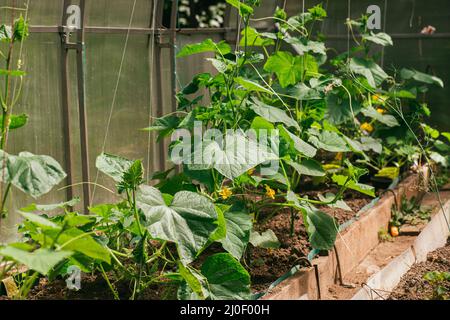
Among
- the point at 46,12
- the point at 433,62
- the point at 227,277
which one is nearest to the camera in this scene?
the point at 227,277

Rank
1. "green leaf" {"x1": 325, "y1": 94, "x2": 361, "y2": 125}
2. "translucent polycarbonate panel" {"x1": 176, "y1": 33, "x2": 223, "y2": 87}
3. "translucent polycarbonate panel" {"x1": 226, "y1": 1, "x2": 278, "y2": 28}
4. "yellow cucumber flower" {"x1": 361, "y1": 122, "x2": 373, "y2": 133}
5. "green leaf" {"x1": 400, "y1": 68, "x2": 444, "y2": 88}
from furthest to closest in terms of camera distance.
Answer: "translucent polycarbonate panel" {"x1": 226, "y1": 1, "x2": 278, "y2": 28}
"green leaf" {"x1": 400, "y1": 68, "x2": 444, "y2": 88}
"yellow cucumber flower" {"x1": 361, "y1": 122, "x2": 373, "y2": 133}
"translucent polycarbonate panel" {"x1": 176, "y1": 33, "x2": 223, "y2": 87}
"green leaf" {"x1": 325, "y1": 94, "x2": 361, "y2": 125}

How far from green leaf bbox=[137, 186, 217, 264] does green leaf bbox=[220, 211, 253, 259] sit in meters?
0.37

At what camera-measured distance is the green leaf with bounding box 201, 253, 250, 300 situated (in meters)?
2.93

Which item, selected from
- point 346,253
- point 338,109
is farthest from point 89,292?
point 338,109

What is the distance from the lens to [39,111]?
4.44 metres

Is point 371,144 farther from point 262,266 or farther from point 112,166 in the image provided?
point 112,166

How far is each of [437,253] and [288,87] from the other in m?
1.19

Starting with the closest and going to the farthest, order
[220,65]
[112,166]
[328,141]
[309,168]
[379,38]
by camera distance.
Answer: [112,166] < [220,65] < [309,168] < [328,141] < [379,38]

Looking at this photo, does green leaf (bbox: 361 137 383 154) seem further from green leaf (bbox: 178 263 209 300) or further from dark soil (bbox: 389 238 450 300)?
green leaf (bbox: 178 263 209 300)

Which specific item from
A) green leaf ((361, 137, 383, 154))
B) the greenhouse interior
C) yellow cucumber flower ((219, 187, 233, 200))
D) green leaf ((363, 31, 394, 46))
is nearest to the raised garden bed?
the greenhouse interior

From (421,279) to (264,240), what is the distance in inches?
30.7

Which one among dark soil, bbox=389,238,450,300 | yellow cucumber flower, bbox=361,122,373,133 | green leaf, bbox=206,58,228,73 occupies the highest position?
green leaf, bbox=206,58,228,73
